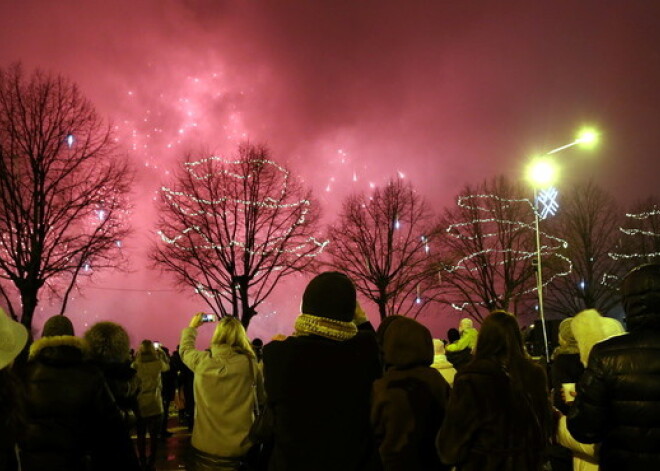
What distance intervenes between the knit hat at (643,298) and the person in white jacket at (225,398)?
359 cm

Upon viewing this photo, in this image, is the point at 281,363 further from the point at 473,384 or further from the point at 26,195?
the point at 26,195

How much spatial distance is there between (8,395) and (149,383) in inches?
265

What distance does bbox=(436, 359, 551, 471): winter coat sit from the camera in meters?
3.42

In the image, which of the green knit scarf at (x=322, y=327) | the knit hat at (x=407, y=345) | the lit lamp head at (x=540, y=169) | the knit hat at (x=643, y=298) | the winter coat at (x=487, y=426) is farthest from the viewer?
the lit lamp head at (x=540, y=169)

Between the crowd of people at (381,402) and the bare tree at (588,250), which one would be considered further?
the bare tree at (588,250)

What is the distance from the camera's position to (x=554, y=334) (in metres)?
17.3

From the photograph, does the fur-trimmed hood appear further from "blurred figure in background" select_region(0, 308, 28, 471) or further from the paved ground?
the paved ground

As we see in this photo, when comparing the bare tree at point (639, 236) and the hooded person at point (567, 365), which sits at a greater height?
the bare tree at point (639, 236)

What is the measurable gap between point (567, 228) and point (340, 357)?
38268mm

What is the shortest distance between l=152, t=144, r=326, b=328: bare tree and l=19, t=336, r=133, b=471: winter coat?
76.8 feet

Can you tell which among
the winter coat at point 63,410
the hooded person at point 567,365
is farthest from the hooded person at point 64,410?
the hooded person at point 567,365

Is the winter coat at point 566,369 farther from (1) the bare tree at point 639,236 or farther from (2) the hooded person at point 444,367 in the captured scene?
(1) the bare tree at point 639,236

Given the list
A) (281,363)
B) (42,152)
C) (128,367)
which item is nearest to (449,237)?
(42,152)

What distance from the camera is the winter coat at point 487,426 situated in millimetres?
3416
